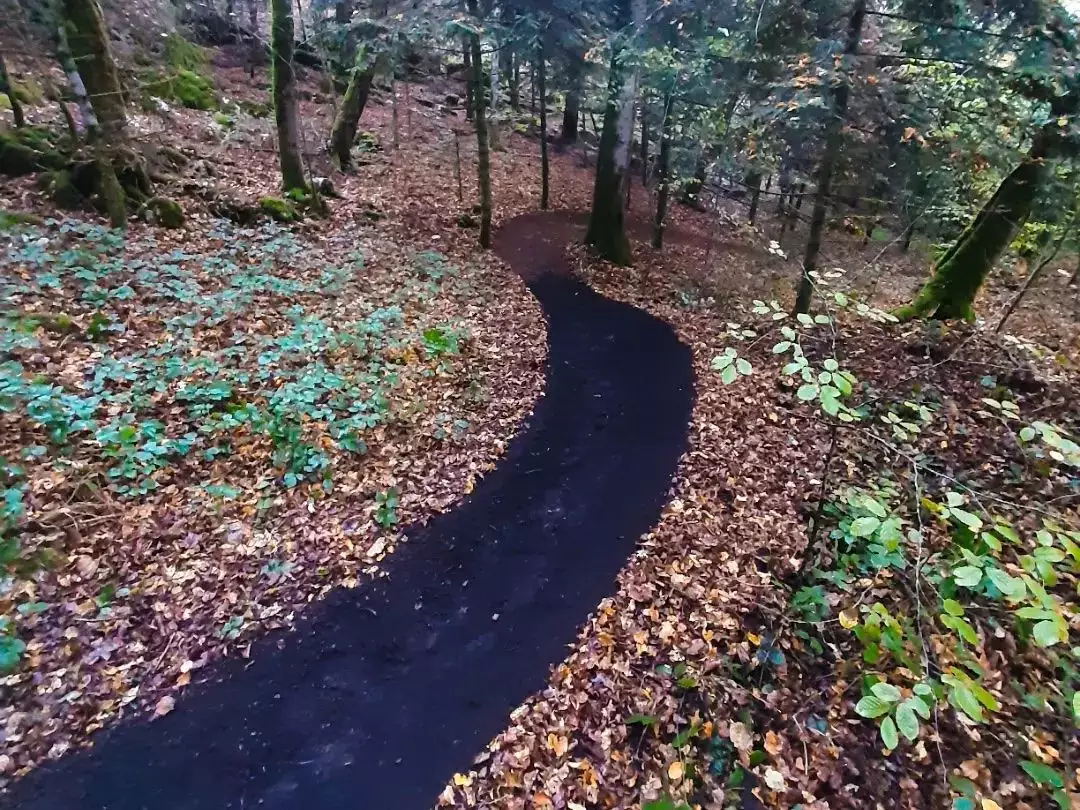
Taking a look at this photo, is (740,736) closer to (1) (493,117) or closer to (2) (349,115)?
(2) (349,115)

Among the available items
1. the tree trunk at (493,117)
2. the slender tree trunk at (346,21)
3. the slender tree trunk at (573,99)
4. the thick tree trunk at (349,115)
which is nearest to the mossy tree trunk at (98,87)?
the thick tree trunk at (349,115)

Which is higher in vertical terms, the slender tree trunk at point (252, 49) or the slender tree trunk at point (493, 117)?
the slender tree trunk at point (252, 49)

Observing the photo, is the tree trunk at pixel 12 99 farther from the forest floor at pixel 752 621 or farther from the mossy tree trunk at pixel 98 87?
the mossy tree trunk at pixel 98 87

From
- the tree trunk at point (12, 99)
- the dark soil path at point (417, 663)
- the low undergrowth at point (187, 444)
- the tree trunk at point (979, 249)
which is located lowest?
the dark soil path at point (417, 663)

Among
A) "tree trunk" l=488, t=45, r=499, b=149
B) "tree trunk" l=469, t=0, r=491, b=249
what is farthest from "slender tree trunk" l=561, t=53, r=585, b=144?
"tree trunk" l=488, t=45, r=499, b=149

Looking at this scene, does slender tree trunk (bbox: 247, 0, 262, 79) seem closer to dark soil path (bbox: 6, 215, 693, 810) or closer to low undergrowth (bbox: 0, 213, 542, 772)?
low undergrowth (bbox: 0, 213, 542, 772)

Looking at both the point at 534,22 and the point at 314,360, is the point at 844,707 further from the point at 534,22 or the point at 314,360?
the point at 534,22

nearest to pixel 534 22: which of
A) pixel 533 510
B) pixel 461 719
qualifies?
pixel 533 510

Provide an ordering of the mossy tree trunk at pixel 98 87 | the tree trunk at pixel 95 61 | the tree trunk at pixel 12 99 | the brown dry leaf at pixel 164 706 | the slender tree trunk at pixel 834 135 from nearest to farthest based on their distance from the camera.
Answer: the brown dry leaf at pixel 164 706 → the slender tree trunk at pixel 834 135 → the mossy tree trunk at pixel 98 87 → the tree trunk at pixel 95 61 → the tree trunk at pixel 12 99
